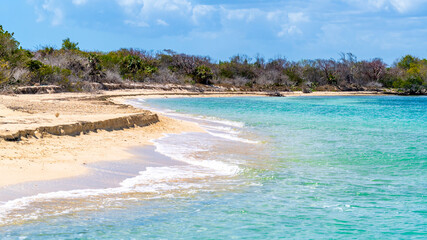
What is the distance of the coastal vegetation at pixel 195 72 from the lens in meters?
36.1

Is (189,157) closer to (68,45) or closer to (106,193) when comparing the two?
(106,193)

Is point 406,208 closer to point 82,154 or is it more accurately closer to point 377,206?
point 377,206

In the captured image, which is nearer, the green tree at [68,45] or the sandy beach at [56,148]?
the sandy beach at [56,148]

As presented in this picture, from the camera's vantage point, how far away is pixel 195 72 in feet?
204

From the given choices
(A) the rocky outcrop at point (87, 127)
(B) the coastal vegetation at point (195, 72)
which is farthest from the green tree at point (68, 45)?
(A) the rocky outcrop at point (87, 127)

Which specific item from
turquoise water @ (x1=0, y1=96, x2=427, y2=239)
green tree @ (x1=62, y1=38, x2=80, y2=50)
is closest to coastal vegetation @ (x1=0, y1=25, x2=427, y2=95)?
green tree @ (x1=62, y1=38, x2=80, y2=50)

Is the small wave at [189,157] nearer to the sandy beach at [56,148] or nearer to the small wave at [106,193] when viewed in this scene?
the small wave at [106,193]

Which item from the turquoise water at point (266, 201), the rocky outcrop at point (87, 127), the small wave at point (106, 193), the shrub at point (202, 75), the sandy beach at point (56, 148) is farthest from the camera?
the shrub at point (202, 75)

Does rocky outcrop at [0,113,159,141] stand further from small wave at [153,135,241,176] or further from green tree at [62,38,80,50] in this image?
green tree at [62,38,80,50]

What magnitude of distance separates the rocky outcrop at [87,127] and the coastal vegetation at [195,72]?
14.0 metres

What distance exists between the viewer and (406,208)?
21.8 ft

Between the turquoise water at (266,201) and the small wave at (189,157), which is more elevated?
the small wave at (189,157)

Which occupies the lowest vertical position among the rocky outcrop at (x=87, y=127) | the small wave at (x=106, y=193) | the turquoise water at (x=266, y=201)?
the turquoise water at (x=266, y=201)

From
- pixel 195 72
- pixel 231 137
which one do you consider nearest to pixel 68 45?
pixel 195 72
